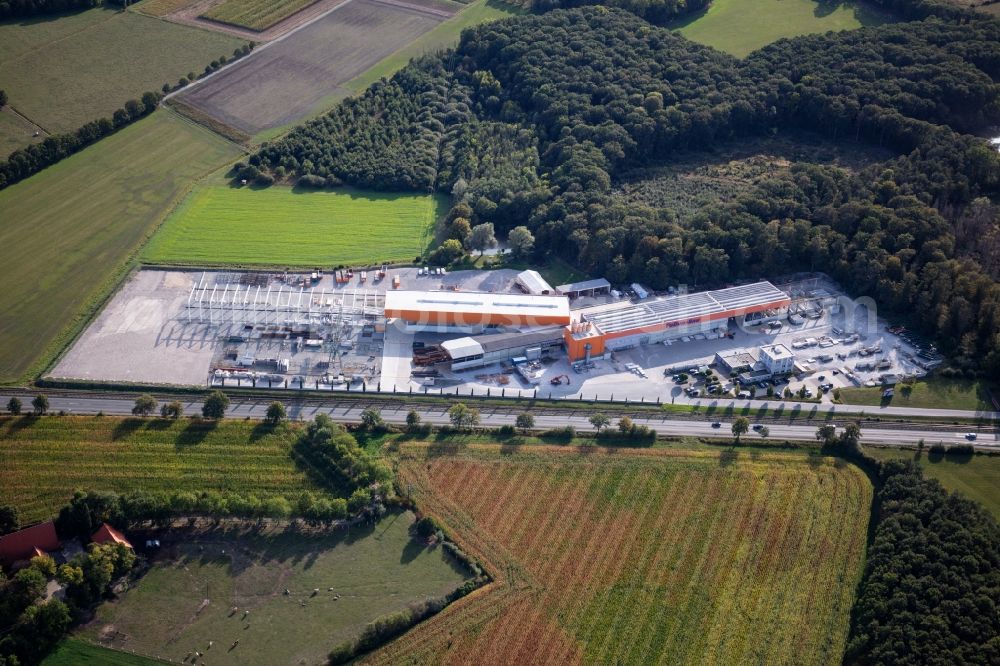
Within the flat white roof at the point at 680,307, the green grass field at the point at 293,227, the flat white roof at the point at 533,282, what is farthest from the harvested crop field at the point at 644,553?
the green grass field at the point at 293,227

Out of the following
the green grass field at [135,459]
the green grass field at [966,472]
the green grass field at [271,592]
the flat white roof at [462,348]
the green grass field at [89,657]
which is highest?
the green grass field at [966,472]

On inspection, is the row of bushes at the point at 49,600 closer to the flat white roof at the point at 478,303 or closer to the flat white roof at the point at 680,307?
the flat white roof at the point at 478,303

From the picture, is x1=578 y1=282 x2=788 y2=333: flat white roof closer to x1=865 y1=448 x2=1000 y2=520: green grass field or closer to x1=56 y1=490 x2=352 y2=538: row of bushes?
x1=865 y1=448 x2=1000 y2=520: green grass field

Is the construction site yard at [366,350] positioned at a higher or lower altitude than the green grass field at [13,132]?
lower

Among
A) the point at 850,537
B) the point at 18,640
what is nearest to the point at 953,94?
the point at 850,537

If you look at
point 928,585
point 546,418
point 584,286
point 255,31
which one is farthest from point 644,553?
point 255,31

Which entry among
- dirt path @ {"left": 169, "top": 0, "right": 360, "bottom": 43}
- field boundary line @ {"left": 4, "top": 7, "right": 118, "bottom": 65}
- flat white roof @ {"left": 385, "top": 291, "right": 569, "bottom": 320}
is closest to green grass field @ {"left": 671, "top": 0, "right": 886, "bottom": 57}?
dirt path @ {"left": 169, "top": 0, "right": 360, "bottom": 43}
